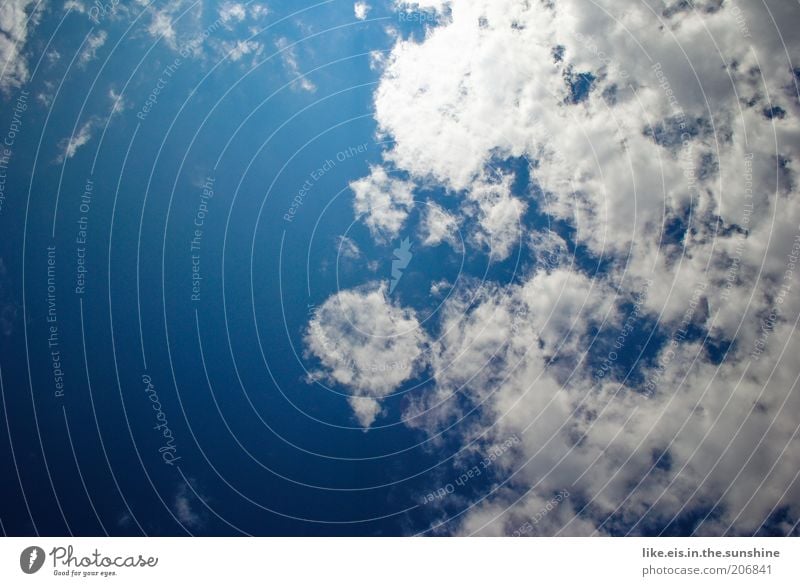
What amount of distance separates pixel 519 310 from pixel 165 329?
13.6 metres

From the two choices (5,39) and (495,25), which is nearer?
(5,39)

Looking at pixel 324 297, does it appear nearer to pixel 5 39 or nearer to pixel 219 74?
pixel 219 74

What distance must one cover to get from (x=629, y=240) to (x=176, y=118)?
17961mm

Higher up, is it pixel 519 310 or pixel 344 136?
pixel 344 136

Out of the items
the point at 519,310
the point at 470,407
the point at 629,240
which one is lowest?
the point at 470,407

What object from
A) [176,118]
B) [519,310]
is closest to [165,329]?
[176,118]

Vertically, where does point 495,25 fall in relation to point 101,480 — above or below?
above

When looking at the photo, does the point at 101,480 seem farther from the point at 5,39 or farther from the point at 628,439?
the point at 628,439

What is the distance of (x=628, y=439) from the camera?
703 inches

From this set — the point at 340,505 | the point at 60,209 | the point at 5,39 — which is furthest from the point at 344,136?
the point at 340,505

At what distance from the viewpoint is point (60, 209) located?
17.0m
